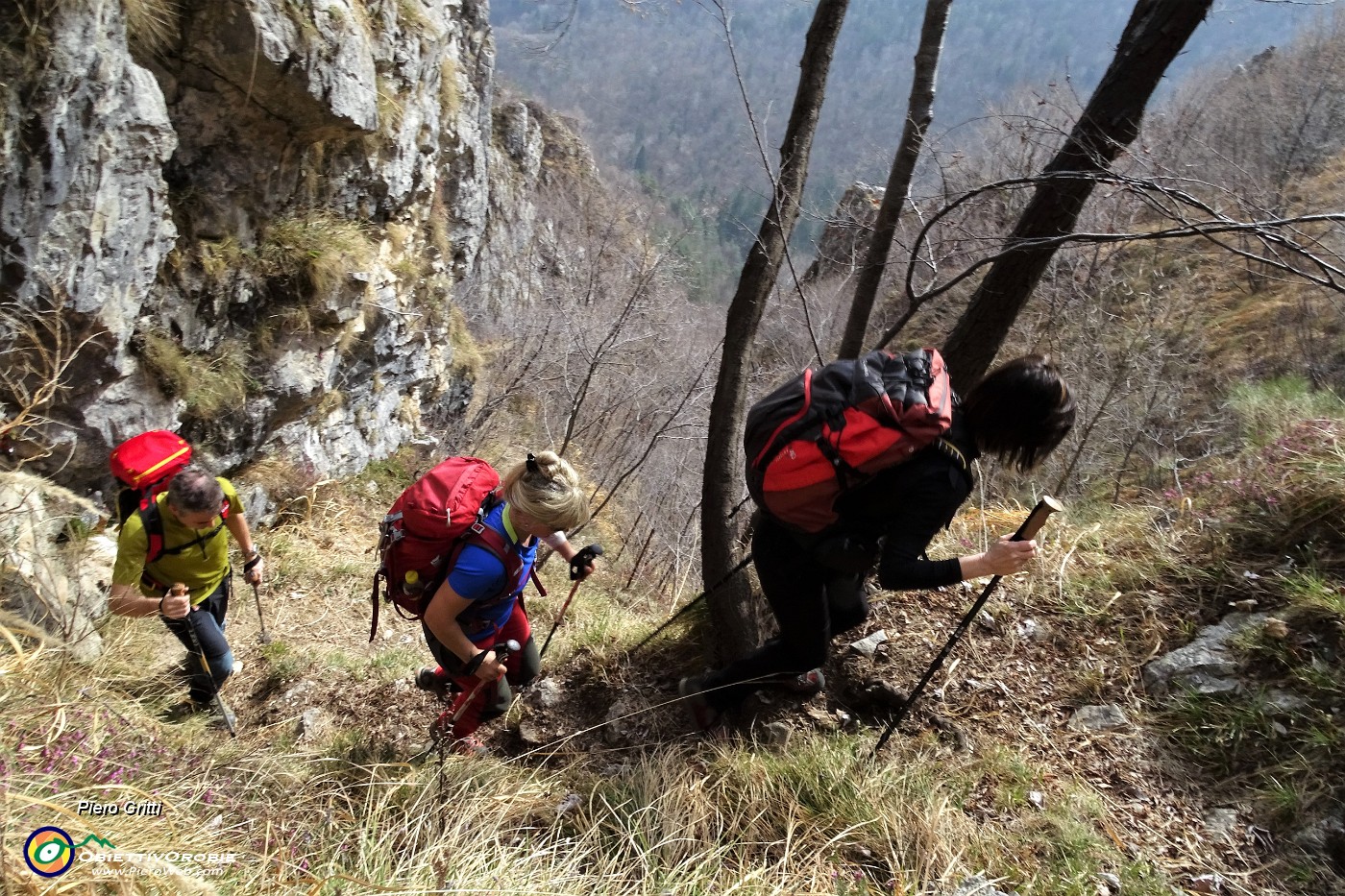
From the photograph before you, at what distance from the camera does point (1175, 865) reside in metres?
2.43

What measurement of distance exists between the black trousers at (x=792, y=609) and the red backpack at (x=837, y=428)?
26 cm

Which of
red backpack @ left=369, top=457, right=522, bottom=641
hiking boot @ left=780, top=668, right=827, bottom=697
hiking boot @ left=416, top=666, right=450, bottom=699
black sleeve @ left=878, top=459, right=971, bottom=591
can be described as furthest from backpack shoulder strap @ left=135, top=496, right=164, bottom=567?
black sleeve @ left=878, top=459, right=971, bottom=591

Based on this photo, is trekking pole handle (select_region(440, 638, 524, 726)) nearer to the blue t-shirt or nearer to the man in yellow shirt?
the blue t-shirt

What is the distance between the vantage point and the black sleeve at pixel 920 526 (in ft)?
6.87

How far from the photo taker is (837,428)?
7.06 ft

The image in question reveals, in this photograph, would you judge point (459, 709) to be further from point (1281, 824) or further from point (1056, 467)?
point (1056, 467)

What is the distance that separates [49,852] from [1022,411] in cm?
270

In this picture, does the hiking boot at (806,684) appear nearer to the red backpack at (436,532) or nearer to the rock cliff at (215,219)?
the red backpack at (436,532)

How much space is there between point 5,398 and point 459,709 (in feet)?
10.4

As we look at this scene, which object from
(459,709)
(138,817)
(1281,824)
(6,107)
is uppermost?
(6,107)

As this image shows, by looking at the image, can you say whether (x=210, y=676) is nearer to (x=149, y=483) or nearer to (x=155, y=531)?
(x=155, y=531)

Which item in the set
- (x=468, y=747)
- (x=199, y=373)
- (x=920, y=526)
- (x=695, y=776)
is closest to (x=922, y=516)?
(x=920, y=526)

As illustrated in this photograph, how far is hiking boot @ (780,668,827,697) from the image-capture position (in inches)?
119

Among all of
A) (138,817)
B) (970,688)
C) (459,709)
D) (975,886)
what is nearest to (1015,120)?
(970,688)
